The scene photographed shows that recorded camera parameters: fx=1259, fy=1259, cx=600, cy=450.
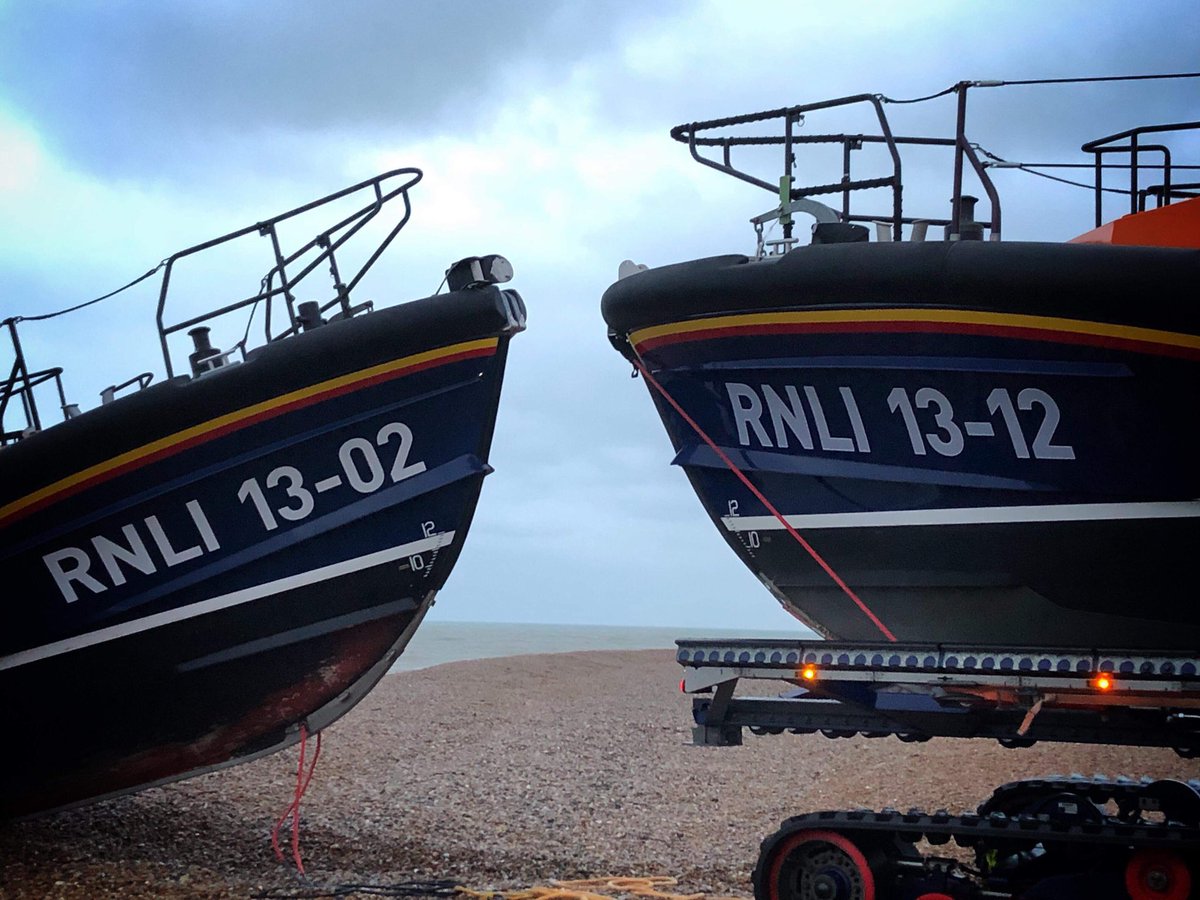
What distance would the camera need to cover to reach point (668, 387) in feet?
21.3

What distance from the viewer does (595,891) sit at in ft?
19.0

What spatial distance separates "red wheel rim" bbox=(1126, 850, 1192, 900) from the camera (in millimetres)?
4637

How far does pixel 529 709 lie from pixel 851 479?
878cm

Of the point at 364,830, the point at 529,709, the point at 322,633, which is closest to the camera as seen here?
the point at 322,633

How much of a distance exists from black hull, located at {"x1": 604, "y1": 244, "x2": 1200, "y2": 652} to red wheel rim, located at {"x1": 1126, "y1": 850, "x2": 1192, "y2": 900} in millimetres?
1019

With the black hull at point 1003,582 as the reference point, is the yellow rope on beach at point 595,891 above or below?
below

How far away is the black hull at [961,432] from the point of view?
5.21 m

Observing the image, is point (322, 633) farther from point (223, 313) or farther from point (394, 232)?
point (394, 232)

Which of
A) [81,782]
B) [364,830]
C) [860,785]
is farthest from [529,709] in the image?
[81,782]

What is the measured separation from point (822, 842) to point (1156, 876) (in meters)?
1.22

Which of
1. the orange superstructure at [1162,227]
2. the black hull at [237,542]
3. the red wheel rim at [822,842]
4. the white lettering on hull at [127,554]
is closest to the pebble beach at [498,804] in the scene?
the black hull at [237,542]

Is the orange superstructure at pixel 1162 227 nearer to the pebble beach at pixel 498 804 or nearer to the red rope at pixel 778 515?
the red rope at pixel 778 515

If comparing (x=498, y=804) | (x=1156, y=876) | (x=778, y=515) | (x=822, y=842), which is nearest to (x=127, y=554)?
(x=498, y=804)

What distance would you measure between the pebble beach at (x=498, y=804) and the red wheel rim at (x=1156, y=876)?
73.1 inches
